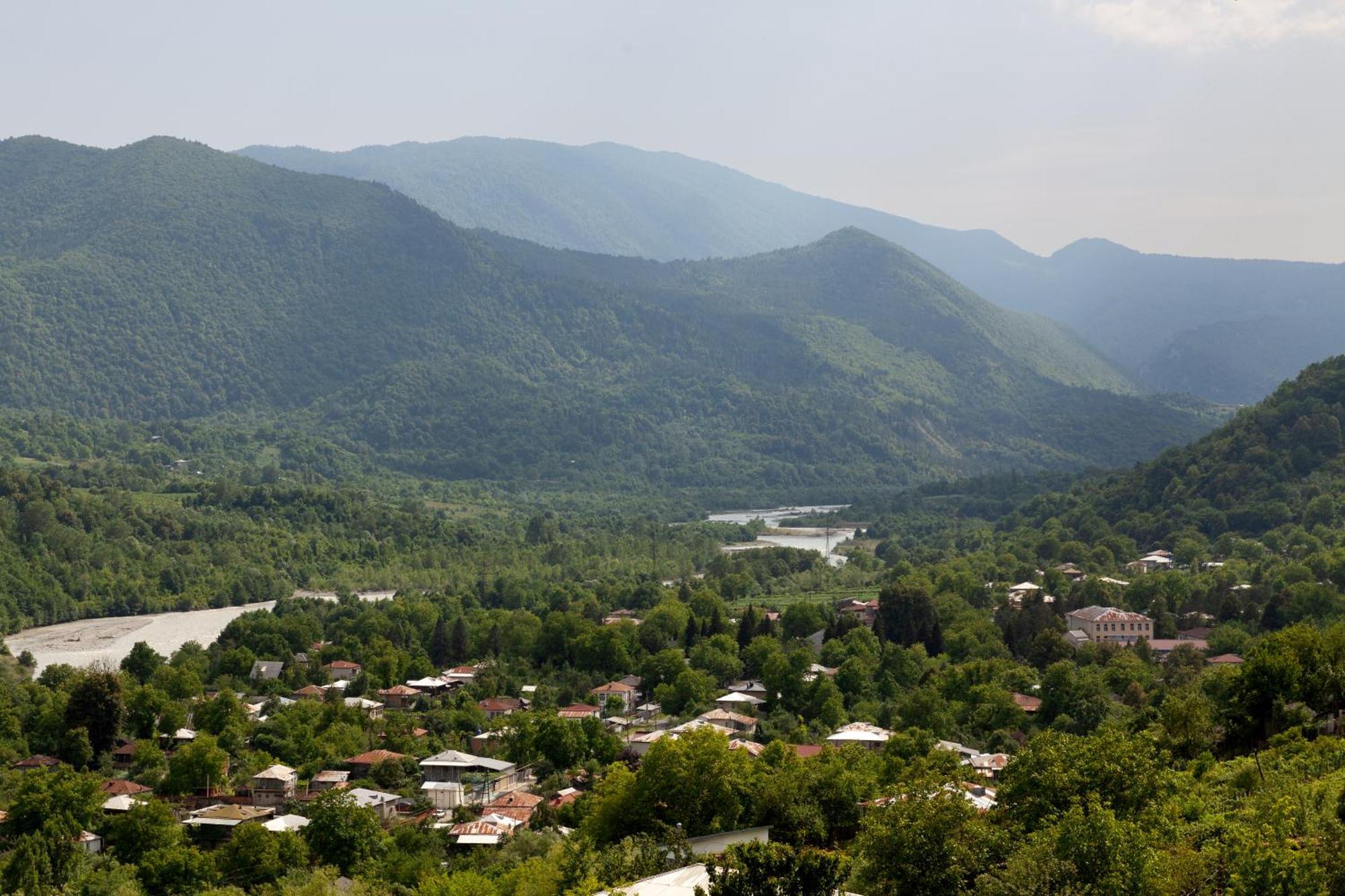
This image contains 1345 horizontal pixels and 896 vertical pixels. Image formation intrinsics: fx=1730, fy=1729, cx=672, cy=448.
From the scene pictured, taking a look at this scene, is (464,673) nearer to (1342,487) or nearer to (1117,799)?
(1117,799)

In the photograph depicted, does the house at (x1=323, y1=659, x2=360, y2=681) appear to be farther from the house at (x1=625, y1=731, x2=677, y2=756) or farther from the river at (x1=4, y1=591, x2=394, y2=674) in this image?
the house at (x1=625, y1=731, x2=677, y2=756)

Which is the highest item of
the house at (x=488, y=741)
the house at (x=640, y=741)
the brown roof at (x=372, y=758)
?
the brown roof at (x=372, y=758)

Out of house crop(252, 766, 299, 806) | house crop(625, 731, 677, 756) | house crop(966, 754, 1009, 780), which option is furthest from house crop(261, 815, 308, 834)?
house crop(966, 754, 1009, 780)

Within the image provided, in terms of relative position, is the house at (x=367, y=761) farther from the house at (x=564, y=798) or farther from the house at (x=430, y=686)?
the house at (x=430, y=686)

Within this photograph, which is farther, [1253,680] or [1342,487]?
[1342,487]

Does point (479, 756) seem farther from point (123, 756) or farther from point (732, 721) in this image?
point (123, 756)

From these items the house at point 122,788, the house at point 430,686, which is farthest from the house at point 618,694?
the house at point 122,788

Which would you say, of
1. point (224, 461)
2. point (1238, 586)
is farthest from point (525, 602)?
point (224, 461)
